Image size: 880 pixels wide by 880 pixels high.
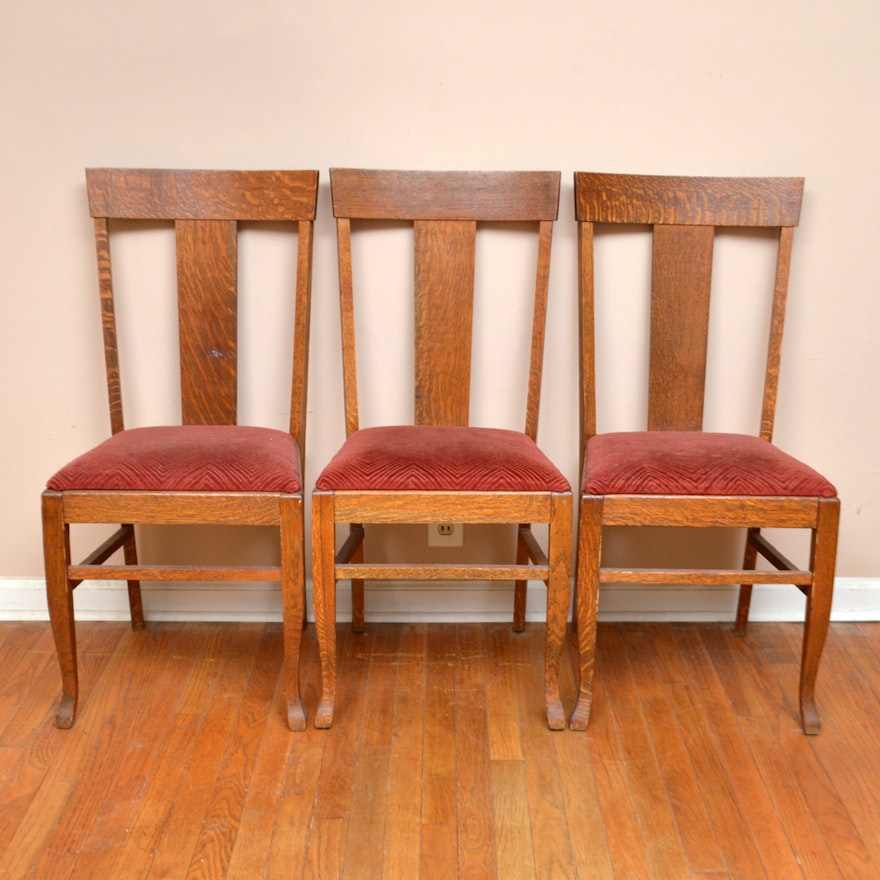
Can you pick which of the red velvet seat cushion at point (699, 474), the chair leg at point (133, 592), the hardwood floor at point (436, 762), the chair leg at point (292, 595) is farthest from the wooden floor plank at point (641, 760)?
the chair leg at point (133, 592)

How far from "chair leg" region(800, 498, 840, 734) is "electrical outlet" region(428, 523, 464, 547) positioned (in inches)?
30.3

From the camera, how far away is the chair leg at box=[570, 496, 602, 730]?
61.8 inches

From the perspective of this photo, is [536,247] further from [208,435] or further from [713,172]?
[208,435]

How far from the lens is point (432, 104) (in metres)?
1.83

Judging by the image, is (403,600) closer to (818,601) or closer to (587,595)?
(587,595)

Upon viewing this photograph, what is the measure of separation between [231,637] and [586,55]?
58.1 inches

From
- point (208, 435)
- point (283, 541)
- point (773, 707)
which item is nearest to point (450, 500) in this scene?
point (283, 541)

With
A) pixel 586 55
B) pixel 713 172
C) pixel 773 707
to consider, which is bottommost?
pixel 773 707

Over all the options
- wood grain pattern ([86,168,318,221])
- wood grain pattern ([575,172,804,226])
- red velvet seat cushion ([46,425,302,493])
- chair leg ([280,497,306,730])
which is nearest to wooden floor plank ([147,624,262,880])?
chair leg ([280,497,306,730])

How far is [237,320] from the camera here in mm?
1870

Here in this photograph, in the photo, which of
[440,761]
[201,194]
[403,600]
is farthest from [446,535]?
[201,194]

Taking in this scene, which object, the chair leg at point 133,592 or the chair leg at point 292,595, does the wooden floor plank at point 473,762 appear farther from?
the chair leg at point 133,592

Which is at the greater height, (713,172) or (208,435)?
(713,172)

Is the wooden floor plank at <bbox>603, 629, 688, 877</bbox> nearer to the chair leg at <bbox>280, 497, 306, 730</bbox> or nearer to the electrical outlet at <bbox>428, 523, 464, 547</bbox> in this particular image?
the electrical outlet at <bbox>428, 523, 464, 547</bbox>
